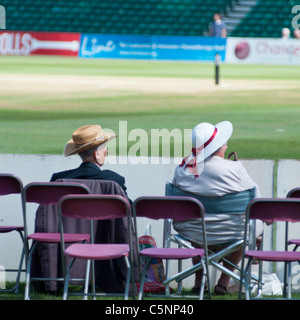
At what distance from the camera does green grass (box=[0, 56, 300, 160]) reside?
42.7 feet

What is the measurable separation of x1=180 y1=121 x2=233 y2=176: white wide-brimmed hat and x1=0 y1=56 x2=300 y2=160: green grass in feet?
19.8

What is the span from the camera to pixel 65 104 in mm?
18844

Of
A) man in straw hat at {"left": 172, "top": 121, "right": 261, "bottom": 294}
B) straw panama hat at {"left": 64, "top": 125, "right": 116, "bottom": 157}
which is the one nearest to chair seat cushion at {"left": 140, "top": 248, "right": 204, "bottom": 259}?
man in straw hat at {"left": 172, "top": 121, "right": 261, "bottom": 294}

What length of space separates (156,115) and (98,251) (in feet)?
39.1

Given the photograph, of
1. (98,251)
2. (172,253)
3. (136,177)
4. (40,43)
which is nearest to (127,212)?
(98,251)

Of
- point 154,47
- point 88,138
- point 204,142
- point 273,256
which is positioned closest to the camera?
point 273,256

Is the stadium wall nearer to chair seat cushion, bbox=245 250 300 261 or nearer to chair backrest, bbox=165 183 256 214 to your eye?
chair backrest, bbox=165 183 256 214

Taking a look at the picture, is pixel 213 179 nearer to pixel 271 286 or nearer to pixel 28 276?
pixel 271 286

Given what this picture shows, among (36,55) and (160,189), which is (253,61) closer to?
(36,55)

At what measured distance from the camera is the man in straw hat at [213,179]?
18.3 ft

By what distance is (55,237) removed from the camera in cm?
548

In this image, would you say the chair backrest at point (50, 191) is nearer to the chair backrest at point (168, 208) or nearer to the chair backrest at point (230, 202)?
the chair backrest at point (168, 208)
